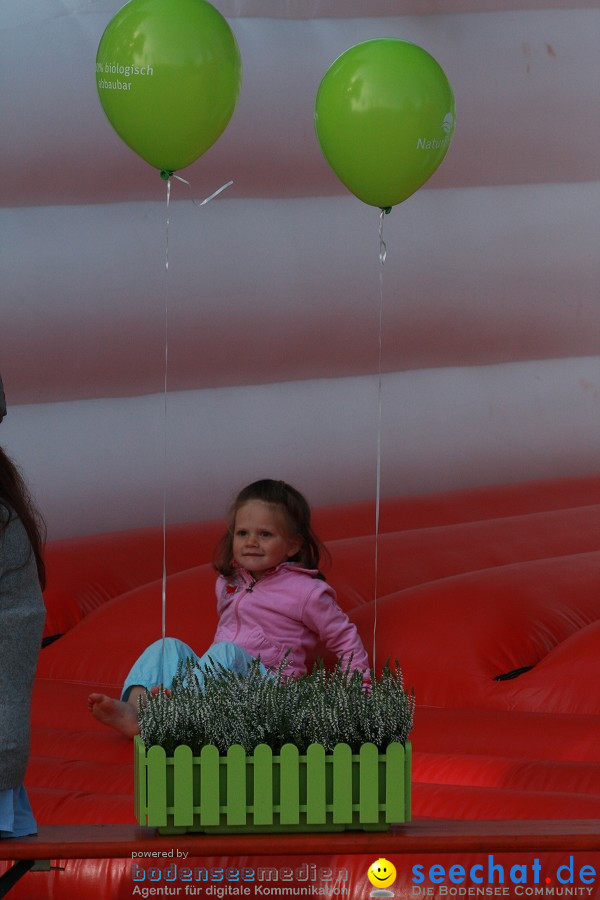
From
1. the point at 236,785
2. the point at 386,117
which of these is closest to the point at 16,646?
the point at 236,785

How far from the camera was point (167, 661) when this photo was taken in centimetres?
206

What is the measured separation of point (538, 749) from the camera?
6.00 feet

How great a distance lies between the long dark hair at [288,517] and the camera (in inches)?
87.4

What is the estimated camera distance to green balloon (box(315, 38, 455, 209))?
1947 millimetres

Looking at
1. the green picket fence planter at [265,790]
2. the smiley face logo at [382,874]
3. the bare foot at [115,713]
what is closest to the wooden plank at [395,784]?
the green picket fence planter at [265,790]

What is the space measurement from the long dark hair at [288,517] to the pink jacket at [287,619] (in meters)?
0.04

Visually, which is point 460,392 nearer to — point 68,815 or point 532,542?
point 532,542

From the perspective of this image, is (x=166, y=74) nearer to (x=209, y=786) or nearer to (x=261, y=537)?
(x=261, y=537)

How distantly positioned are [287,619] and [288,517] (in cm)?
16

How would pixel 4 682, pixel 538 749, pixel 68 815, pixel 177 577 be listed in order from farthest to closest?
pixel 177 577, pixel 538 749, pixel 68 815, pixel 4 682

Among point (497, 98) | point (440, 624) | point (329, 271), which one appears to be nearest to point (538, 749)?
point (440, 624)

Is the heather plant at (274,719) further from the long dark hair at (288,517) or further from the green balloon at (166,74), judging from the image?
the green balloon at (166,74)

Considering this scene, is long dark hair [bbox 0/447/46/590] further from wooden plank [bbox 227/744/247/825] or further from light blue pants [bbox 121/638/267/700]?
light blue pants [bbox 121/638/267/700]

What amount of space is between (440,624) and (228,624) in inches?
13.0
